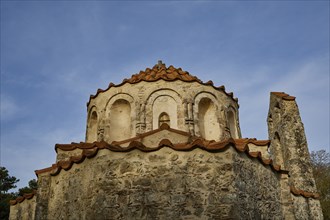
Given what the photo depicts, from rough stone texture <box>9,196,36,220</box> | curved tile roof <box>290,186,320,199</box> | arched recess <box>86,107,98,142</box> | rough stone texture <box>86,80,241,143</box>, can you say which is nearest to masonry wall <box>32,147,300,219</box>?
curved tile roof <box>290,186,320,199</box>

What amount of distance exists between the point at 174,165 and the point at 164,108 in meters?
4.24

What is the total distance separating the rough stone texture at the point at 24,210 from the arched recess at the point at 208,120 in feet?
19.6

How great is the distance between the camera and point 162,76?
11398mm

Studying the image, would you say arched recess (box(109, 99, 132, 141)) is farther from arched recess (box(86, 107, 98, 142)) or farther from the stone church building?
arched recess (box(86, 107, 98, 142))

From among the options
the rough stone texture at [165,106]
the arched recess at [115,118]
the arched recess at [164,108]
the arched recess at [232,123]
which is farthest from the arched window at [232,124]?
the arched recess at [115,118]

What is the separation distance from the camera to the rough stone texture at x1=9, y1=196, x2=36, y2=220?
10828 millimetres

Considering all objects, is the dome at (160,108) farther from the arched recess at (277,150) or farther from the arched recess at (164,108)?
the arched recess at (277,150)

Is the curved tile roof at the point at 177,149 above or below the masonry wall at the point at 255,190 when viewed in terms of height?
above

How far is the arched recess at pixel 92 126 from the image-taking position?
468 inches

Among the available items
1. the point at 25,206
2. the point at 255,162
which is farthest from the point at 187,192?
the point at 25,206

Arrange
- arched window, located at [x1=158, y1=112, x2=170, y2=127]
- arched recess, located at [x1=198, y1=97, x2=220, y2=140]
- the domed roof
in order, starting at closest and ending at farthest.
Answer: arched window, located at [x1=158, y1=112, x2=170, y2=127] → arched recess, located at [x1=198, y1=97, x2=220, y2=140] → the domed roof

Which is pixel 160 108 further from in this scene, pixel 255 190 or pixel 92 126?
pixel 255 190

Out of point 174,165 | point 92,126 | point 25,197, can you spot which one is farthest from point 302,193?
point 25,197

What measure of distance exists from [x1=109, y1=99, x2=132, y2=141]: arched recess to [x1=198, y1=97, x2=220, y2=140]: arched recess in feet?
7.89
